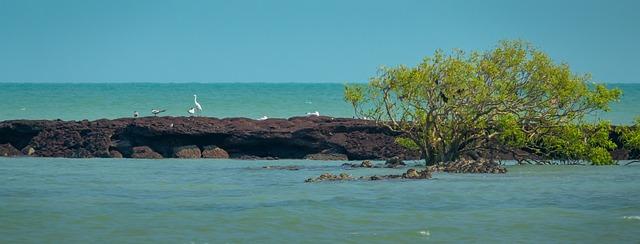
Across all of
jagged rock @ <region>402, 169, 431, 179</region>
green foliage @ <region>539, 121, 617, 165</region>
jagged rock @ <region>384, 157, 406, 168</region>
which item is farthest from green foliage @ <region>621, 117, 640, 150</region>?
jagged rock @ <region>402, 169, 431, 179</region>

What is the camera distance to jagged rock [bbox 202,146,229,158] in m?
39.9

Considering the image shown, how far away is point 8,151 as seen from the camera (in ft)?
135

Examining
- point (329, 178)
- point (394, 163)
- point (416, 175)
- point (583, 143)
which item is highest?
point (583, 143)

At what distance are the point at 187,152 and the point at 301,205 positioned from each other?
15.3m

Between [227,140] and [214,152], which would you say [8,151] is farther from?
[227,140]

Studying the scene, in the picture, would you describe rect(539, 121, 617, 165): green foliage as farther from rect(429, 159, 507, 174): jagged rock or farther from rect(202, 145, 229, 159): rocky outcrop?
Result: rect(202, 145, 229, 159): rocky outcrop

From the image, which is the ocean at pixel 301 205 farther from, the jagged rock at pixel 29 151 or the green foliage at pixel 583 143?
the jagged rock at pixel 29 151

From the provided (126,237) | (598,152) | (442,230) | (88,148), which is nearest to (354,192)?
(442,230)

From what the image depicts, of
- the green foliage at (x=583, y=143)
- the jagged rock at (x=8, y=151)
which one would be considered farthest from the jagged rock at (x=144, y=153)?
the green foliage at (x=583, y=143)

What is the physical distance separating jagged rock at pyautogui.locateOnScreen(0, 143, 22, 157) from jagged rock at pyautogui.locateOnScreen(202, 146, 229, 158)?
240 inches

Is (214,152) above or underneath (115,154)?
above

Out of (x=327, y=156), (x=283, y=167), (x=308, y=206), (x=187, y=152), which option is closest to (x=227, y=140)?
(x=187, y=152)

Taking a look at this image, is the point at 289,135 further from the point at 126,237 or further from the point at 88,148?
the point at 126,237

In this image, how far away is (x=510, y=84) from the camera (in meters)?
33.2
